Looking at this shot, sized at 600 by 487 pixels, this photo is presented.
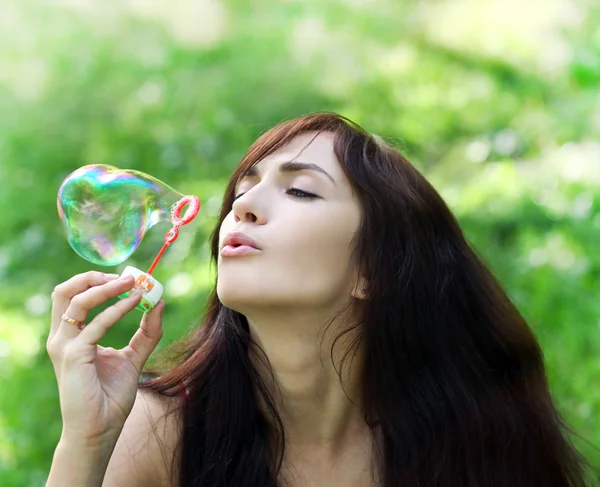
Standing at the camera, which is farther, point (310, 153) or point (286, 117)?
point (286, 117)

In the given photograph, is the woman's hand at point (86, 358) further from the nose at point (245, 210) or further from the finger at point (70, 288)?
the nose at point (245, 210)

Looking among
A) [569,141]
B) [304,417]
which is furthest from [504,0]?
[304,417]

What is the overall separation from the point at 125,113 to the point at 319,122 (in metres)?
3.45

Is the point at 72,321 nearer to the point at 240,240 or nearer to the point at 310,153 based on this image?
the point at 240,240

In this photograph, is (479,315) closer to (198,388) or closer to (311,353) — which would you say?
(311,353)

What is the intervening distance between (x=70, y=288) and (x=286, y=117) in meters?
1.81

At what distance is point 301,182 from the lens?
1.99 meters

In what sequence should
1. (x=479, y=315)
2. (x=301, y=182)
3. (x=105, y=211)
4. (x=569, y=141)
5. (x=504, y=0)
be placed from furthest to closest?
(x=504, y=0), (x=569, y=141), (x=479, y=315), (x=105, y=211), (x=301, y=182)

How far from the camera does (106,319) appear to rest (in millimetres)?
1867

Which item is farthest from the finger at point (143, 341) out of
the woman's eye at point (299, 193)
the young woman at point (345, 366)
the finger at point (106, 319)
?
the woman's eye at point (299, 193)

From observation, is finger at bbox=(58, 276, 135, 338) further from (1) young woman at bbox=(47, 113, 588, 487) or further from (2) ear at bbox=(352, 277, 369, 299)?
(2) ear at bbox=(352, 277, 369, 299)

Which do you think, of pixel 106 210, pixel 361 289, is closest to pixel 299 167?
pixel 361 289

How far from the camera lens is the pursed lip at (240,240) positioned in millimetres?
1857

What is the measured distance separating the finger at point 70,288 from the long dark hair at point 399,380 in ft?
1.32
